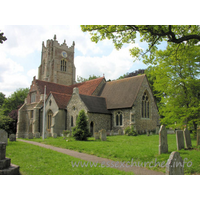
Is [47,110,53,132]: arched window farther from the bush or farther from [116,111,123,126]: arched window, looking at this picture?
the bush

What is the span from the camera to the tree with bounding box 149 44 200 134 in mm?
15992

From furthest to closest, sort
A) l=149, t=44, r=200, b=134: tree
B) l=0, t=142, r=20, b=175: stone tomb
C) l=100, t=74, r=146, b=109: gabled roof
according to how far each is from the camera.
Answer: l=100, t=74, r=146, b=109: gabled roof < l=149, t=44, r=200, b=134: tree < l=0, t=142, r=20, b=175: stone tomb

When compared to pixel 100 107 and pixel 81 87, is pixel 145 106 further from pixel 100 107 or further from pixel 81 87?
pixel 81 87

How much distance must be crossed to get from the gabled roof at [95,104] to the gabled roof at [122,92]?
885mm

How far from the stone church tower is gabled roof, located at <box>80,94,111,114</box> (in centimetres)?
2185

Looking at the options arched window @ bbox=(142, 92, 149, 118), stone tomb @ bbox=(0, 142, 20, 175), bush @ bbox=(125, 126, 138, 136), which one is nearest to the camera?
stone tomb @ bbox=(0, 142, 20, 175)

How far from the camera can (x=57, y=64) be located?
1757 inches

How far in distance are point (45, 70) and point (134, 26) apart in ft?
128

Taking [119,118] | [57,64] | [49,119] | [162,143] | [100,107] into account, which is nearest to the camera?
[162,143]

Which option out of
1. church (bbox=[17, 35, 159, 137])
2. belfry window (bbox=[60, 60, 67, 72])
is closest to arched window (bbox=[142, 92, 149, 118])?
church (bbox=[17, 35, 159, 137])

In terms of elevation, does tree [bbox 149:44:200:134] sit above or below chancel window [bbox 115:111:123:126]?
above

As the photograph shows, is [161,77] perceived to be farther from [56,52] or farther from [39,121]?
[56,52]

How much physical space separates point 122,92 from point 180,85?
30.3ft

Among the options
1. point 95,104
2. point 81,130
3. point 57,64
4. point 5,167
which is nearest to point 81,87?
point 95,104
